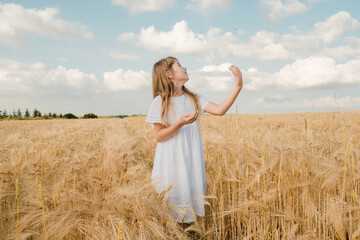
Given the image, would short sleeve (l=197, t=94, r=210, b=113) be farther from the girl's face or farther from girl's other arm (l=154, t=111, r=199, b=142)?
girl's other arm (l=154, t=111, r=199, b=142)

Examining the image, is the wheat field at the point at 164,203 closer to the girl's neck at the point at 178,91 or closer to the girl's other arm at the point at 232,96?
the girl's other arm at the point at 232,96

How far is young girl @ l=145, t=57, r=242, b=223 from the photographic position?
2.03 meters

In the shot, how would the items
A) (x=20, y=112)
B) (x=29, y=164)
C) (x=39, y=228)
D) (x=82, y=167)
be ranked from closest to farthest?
(x=39, y=228) → (x=29, y=164) → (x=82, y=167) → (x=20, y=112)

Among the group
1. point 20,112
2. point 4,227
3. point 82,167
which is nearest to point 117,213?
point 4,227

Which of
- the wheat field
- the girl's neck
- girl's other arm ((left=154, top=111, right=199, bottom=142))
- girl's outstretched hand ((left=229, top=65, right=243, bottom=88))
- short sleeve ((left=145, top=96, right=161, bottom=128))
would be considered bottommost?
the wheat field

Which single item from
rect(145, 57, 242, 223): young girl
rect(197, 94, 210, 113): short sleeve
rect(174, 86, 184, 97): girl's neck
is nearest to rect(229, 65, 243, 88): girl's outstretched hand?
rect(145, 57, 242, 223): young girl

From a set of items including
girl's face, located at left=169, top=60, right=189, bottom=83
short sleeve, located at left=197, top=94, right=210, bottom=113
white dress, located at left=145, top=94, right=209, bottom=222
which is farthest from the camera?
short sleeve, located at left=197, top=94, right=210, bottom=113

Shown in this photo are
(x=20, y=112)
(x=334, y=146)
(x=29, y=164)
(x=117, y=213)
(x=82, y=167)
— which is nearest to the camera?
(x=117, y=213)

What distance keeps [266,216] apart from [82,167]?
168 centimetres

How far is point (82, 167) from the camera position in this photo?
2.49 m

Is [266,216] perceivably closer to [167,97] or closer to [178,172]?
[178,172]

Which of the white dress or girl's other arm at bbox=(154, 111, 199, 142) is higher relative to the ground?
girl's other arm at bbox=(154, 111, 199, 142)

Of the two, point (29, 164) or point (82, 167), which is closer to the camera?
point (29, 164)

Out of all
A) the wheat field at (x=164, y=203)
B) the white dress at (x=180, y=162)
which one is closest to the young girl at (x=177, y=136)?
the white dress at (x=180, y=162)
